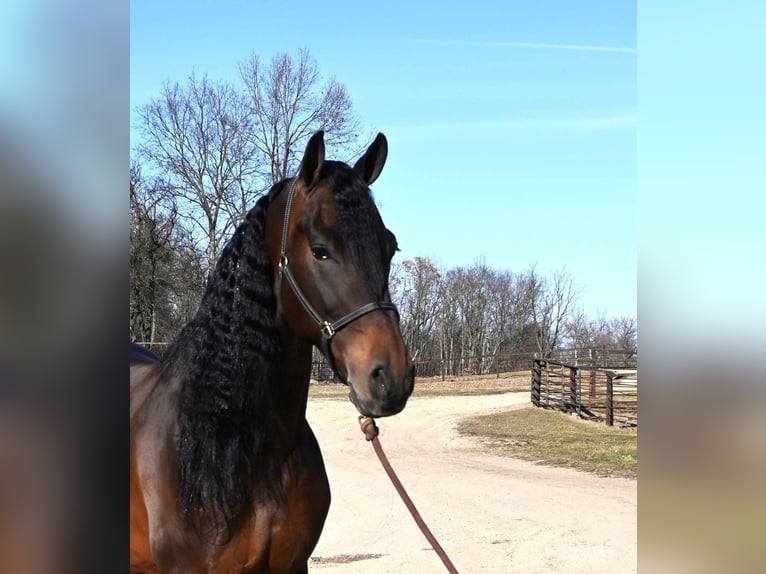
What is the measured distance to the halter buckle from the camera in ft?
7.91

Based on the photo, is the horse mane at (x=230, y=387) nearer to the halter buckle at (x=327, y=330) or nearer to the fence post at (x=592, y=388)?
the halter buckle at (x=327, y=330)

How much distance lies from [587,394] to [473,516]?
518 inches

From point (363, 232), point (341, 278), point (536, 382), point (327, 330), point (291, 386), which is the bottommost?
point (536, 382)

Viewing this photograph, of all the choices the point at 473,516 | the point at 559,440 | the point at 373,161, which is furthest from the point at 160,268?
the point at 373,161

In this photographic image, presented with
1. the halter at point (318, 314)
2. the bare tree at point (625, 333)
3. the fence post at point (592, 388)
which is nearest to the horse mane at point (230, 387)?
the halter at point (318, 314)

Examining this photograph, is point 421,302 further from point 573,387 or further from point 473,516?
point 473,516

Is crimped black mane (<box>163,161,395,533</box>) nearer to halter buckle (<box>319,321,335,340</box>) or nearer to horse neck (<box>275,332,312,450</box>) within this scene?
horse neck (<box>275,332,312,450</box>)

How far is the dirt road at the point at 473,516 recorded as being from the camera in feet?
21.5

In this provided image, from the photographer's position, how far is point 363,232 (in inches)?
95.0

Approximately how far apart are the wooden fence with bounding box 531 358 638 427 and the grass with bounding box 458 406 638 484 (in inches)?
20.4

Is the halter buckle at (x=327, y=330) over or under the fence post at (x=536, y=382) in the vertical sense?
over
